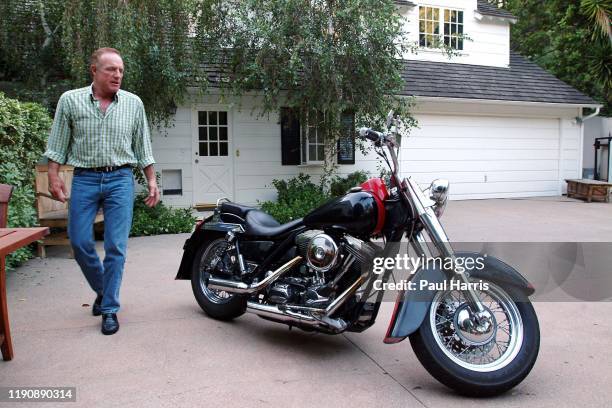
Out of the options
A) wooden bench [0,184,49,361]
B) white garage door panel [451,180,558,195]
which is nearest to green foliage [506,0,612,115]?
white garage door panel [451,180,558,195]

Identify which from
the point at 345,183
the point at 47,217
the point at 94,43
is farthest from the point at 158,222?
the point at 345,183

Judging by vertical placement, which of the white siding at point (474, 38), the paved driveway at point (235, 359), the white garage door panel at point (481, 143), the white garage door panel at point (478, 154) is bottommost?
the paved driveway at point (235, 359)

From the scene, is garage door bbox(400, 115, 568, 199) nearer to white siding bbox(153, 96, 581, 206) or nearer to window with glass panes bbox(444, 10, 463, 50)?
white siding bbox(153, 96, 581, 206)

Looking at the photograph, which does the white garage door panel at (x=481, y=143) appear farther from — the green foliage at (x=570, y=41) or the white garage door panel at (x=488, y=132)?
the green foliage at (x=570, y=41)

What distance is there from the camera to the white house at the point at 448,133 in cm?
1220

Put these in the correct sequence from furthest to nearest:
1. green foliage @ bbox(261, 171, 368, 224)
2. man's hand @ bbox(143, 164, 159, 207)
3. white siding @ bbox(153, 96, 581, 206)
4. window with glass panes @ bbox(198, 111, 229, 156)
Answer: window with glass panes @ bbox(198, 111, 229, 156) → white siding @ bbox(153, 96, 581, 206) → green foliage @ bbox(261, 171, 368, 224) → man's hand @ bbox(143, 164, 159, 207)

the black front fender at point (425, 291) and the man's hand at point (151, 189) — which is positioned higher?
the man's hand at point (151, 189)

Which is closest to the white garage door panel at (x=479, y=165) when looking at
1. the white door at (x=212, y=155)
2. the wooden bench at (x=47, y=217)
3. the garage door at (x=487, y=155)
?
the garage door at (x=487, y=155)

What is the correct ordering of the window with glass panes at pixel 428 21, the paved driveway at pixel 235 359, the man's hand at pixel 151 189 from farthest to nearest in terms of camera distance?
1. the window with glass panes at pixel 428 21
2. the man's hand at pixel 151 189
3. the paved driveway at pixel 235 359

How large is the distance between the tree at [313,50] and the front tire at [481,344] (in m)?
7.00

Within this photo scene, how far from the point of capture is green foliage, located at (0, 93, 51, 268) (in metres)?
5.71

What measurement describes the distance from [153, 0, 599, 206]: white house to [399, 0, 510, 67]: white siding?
3 cm

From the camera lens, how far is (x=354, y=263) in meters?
3.41

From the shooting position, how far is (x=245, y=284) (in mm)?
3969
